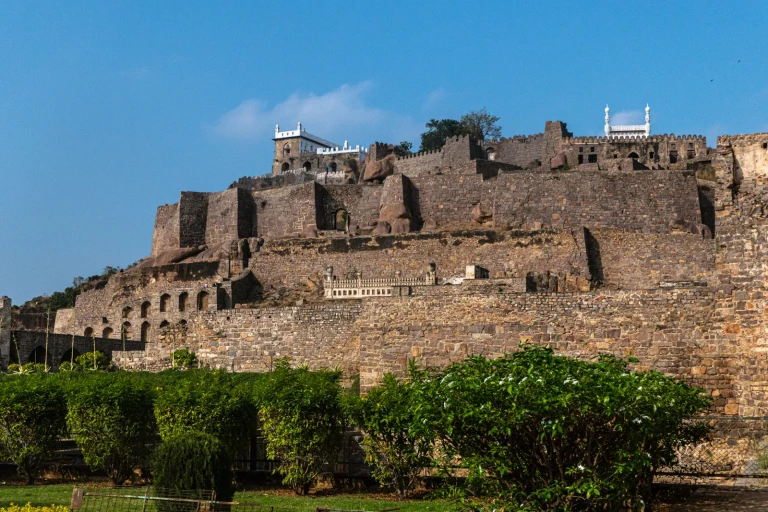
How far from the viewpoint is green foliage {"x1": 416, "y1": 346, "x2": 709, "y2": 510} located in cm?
1296

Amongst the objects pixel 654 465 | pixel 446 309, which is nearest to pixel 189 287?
pixel 446 309

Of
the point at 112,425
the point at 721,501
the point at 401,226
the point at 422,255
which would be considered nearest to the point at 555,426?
the point at 721,501

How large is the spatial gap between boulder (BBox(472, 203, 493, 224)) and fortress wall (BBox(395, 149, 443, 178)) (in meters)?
9.75

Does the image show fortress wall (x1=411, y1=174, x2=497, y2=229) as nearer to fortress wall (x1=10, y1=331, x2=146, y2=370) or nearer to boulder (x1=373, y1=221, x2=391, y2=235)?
boulder (x1=373, y1=221, x2=391, y2=235)

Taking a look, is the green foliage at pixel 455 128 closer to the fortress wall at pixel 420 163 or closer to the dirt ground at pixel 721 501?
the fortress wall at pixel 420 163

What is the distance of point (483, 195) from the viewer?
4772cm

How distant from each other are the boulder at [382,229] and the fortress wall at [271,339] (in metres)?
15.2

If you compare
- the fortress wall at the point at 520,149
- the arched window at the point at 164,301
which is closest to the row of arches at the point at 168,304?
the arched window at the point at 164,301

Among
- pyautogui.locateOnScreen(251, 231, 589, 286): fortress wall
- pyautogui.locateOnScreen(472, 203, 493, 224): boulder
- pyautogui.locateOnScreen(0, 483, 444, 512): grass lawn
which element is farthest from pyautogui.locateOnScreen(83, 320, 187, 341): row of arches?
pyautogui.locateOnScreen(0, 483, 444, 512): grass lawn

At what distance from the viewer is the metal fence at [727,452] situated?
16.8 meters

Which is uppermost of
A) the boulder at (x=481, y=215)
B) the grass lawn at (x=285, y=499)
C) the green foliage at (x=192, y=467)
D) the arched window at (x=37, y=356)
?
the boulder at (x=481, y=215)

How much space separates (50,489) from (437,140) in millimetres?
58767

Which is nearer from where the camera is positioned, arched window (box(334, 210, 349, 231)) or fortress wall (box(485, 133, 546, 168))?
arched window (box(334, 210, 349, 231))

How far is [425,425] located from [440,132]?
209 ft
